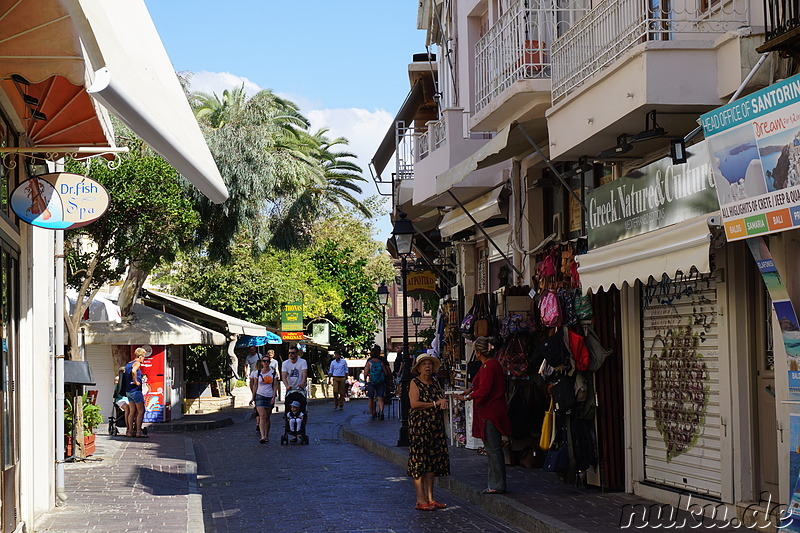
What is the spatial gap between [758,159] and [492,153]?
5.12 m

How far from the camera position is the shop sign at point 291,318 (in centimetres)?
4806

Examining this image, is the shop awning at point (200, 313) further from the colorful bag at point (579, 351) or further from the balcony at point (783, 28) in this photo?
the balcony at point (783, 28)

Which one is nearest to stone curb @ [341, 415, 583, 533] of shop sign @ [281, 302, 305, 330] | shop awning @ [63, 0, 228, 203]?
shop awning @ [63, 0, 228, 203]

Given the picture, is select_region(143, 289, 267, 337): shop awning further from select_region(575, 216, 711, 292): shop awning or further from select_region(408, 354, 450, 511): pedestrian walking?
select_region(575, 216, 711, 292): shop awning

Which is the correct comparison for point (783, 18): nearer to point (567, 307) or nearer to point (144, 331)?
point (567, 307)

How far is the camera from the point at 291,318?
4819 cm

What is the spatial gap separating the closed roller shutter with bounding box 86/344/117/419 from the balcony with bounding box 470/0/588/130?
1628cm

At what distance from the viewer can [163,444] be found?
71.4 feet

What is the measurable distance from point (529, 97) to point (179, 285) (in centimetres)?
3508

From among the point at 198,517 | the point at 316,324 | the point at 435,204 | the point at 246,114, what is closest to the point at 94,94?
the point at 198,517

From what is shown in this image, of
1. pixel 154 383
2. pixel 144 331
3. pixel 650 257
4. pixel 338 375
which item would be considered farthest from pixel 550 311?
pixel 338 375

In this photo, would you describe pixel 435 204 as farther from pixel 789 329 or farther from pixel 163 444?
pixel 789 329

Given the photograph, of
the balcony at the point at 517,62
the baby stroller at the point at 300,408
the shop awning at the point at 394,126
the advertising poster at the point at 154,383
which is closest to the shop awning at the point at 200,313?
the advertising poster at the point at 154,383

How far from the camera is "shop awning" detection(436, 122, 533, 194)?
43.5ft
